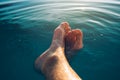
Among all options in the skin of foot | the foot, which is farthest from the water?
the skin of foot

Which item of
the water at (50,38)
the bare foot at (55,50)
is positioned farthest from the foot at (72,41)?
the water at (50,38)

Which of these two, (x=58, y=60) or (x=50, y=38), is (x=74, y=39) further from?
(x=50, y=38)

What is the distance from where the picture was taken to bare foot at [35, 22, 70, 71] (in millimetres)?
4426

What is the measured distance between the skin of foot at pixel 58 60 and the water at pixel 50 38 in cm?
59

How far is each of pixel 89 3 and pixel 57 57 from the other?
3.83 meters

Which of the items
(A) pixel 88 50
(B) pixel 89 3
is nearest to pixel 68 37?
(A) pixel 88 50

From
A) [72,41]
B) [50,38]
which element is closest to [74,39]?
[72,41]

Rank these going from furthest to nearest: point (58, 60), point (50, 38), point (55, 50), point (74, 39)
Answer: point (50, 38), point (74, 39), point (55, 50), point (58, 60)

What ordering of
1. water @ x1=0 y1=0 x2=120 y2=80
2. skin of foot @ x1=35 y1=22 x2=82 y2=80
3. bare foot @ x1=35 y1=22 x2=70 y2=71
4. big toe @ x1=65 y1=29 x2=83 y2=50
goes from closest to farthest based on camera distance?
skin of foot @ x1=35 y1=22 x2=82 y2=80
bare foot @ x1=35 y1=22 x2=70 y2=71
big toe @ x1=65 y1=29 x2=83 y2=50
water @ x1=0 y1=0 x2=120 y2=80

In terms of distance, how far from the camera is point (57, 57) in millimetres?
4293

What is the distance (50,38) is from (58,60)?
64.5 inches

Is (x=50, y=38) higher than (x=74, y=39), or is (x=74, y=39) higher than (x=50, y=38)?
(x=74, y=39)

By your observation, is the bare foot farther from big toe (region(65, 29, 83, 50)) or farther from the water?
the water

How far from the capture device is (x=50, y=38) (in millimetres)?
5773
